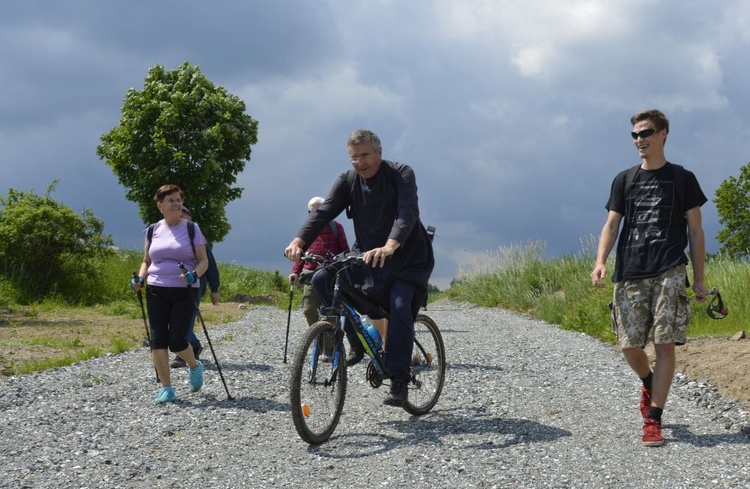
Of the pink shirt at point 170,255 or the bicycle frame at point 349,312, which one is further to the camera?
the pink shirt at point 170,255

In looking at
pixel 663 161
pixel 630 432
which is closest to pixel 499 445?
pixel 630 432

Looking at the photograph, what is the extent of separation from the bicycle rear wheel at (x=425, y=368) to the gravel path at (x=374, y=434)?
0.49 ft

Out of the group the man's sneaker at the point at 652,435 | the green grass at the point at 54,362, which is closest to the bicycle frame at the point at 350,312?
the man's sneaker at the point at 652,435

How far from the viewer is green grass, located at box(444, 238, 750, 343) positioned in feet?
44.1

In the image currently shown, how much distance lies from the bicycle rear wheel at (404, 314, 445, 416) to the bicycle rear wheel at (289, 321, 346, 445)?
84 cm

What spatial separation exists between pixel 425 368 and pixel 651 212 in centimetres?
233

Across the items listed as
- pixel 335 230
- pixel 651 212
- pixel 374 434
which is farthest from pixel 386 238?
pixel 335 230

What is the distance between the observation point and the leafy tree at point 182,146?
103 feet

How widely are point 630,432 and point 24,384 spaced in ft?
22.8

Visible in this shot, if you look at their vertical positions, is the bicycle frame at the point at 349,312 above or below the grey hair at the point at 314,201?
below

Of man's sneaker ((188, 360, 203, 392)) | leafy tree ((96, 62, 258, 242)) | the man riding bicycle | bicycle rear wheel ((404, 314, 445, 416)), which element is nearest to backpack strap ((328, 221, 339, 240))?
man's sneaker ((188, 360, 203, 392))

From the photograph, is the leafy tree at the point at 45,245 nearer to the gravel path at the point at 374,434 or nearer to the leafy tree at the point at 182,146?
the leafy tree at the point at 182,146

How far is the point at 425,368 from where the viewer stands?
6980mm

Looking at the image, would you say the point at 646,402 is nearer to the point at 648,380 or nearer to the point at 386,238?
the point at 648,380
